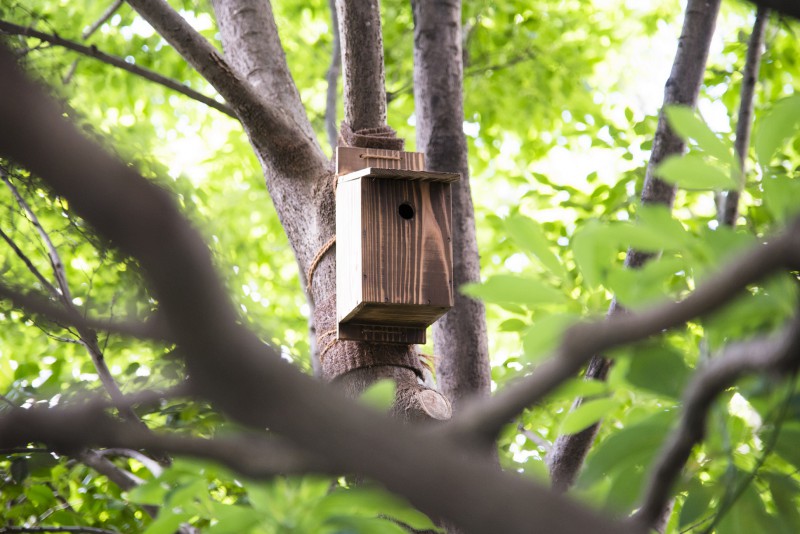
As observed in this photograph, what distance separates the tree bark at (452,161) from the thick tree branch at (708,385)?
1.94 metres

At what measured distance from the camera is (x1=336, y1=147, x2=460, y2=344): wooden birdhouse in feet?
6.92

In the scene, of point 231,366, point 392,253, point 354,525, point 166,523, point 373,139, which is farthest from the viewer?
point 373,139

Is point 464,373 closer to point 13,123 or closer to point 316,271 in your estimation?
point 316,271

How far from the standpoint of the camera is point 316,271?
243cm

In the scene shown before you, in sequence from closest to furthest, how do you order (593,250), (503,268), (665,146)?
Answer: (593,250) < (665,146) < (503,268)

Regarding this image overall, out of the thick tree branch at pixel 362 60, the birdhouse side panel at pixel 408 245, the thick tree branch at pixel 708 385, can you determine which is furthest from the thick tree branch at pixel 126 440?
the thick tree branch at pixel 362 60

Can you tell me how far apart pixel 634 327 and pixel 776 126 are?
0.50 meters

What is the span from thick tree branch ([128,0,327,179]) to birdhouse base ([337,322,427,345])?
0.57 metres

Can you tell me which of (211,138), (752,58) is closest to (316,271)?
(752,58)

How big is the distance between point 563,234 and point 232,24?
6.22 feet

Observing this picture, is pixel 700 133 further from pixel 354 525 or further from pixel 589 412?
pixel 354 525

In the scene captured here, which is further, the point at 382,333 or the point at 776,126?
the point at 382,333

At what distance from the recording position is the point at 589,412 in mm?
940

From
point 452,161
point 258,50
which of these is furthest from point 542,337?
point 258,50
